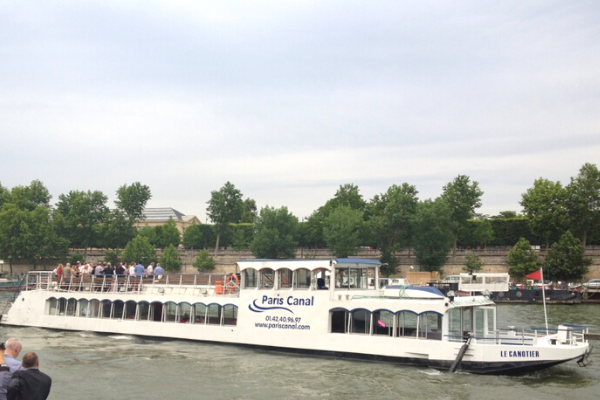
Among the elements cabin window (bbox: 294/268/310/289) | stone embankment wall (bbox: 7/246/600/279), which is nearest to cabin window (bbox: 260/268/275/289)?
cabin window (bbox: 294/268/310/289)

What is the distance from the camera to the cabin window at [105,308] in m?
33.2

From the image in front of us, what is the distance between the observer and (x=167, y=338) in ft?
99.8

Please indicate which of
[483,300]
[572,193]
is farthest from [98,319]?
[572,193]

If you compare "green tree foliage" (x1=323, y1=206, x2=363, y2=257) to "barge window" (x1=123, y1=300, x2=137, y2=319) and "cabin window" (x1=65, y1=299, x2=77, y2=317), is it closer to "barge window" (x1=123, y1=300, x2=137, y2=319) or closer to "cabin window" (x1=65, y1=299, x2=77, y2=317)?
"cabin window" (x1=65, y1=299, x2=77, y2=317)

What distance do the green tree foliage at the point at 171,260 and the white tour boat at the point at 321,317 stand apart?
57830mm

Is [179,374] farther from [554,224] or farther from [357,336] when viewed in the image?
[554,224]

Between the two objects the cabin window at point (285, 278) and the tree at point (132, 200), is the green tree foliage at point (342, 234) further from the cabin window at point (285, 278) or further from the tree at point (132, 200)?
the cabin window at point (285, 278)

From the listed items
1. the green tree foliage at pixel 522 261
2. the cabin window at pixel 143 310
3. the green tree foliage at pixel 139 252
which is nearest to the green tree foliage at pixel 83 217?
the green tree foliage at pixel 139 252

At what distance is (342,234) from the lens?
81.6 m

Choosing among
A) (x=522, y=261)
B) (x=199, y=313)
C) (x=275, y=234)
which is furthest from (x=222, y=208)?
(x=199, y=313)

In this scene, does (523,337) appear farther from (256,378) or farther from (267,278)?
(267,278)

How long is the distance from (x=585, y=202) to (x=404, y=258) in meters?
23.3

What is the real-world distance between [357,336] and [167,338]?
413 inches

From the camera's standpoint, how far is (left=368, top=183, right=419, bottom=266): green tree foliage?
80.4 metres
